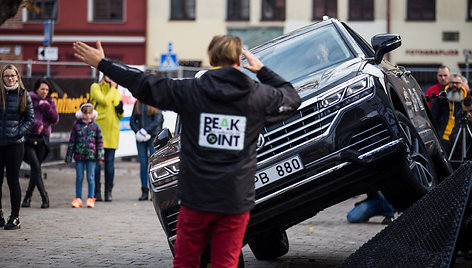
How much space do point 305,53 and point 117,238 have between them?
3.39 meters

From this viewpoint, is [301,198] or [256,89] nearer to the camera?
[256,89]

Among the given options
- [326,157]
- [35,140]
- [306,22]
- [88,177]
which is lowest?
[88,177]

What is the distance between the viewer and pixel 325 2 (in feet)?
127

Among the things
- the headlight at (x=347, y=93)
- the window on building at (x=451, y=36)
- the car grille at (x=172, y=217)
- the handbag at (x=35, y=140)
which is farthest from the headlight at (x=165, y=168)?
the window on building at (x=451, y=36)

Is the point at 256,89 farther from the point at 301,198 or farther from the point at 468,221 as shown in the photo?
the point at 468,221

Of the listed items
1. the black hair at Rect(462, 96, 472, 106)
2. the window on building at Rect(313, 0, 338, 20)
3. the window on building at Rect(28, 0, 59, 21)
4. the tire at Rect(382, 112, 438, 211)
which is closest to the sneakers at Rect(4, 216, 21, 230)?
the tire at Rect(382, 112, 438, 211)

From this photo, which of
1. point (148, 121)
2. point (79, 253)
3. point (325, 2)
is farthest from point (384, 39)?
point (325, 2)

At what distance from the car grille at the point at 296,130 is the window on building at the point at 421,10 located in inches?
1279

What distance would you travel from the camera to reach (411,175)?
22.4 ft

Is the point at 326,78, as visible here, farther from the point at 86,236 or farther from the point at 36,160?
the point at 36,160

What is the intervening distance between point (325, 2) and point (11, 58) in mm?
13758

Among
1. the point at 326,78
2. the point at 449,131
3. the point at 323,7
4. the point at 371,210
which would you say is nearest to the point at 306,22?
the point at 323,7

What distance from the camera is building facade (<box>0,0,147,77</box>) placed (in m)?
39.3

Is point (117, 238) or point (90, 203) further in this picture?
point (90, 203)
